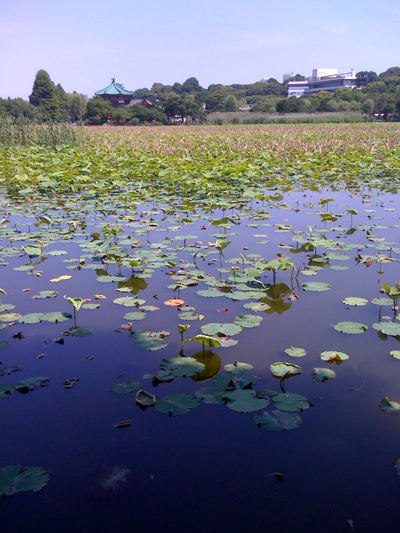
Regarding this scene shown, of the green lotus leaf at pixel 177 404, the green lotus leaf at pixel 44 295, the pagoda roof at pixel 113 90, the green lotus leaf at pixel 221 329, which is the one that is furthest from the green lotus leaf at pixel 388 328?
the pagoda roof at pixel 113 90

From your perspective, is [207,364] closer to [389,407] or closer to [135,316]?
[135,316]

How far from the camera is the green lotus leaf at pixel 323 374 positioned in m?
1.77

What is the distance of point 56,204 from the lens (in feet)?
18.5

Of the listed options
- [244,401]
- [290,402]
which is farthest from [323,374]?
[244,401]

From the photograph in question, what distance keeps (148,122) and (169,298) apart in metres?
35.8

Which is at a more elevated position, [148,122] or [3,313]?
[148,122]

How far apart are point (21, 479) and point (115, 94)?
49.9 metres

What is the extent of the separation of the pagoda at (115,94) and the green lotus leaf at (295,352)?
48.8m

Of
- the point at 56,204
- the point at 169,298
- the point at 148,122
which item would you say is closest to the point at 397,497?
the point at 169,298

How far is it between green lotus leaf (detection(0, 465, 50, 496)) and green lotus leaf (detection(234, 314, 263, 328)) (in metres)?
1.11

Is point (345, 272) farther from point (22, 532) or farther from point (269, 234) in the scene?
point (22, 532)

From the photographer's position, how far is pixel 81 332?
7.13 feet

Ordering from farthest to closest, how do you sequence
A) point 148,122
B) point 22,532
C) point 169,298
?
point 148,122
point 169,298
point 22,532

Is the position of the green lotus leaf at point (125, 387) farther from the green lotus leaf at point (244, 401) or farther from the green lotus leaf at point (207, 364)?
the green lotus leaf at point (244, 401)
